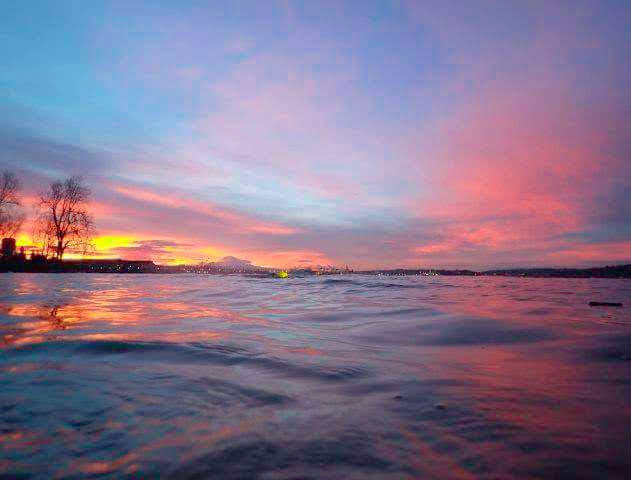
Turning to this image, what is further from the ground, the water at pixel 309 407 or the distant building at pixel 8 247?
the distant building at pixel 8 247

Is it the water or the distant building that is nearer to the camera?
the water

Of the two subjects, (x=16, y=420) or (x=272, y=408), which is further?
(x=272, y=408)

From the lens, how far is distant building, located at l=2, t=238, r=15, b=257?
34188 millimetres

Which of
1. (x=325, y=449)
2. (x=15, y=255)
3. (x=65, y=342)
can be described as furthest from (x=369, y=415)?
(x=15, y=255)

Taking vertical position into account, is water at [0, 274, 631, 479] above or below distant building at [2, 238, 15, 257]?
below

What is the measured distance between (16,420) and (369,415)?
8.68 ft

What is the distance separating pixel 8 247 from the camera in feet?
115

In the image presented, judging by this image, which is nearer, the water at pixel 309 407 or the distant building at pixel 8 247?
the water at pixel 309 407

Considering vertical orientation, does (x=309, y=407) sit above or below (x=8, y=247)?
below

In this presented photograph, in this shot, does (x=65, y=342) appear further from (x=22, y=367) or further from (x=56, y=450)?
(x=56, y=450)

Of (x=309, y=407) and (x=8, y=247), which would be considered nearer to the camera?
(x=309, y=407)

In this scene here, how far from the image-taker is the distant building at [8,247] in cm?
3419

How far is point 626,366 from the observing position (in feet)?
14.2

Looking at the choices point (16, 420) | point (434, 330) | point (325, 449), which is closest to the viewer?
point (325, 449)
